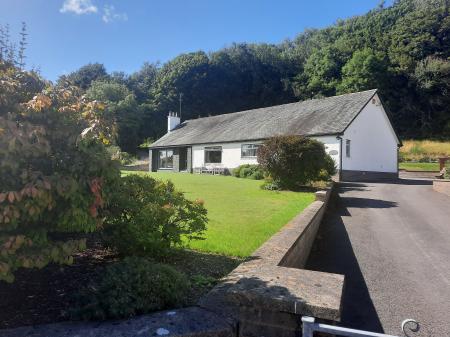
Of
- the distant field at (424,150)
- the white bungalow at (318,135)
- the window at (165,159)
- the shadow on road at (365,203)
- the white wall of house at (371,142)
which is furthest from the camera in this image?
the distant field at (424,150)

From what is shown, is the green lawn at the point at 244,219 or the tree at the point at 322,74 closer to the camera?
the green lawn at the point at 244,219

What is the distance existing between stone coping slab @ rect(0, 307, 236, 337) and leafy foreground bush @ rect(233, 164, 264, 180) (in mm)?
21870

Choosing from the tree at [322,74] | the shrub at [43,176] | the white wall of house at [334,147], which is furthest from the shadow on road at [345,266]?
the tree at [322,74]

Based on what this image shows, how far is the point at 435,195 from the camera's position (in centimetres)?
1680

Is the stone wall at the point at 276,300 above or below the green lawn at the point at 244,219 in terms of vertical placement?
above

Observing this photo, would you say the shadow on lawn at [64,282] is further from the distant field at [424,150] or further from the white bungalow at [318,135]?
the distant field at [424,150]

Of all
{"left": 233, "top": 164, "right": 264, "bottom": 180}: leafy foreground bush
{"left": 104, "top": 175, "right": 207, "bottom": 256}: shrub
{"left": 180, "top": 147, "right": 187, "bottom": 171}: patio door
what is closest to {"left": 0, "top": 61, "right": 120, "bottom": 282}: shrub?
{"left": 104, "top": 175, "right": 207, "bottom": 256}: shrub

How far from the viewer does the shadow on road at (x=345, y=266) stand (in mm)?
4530

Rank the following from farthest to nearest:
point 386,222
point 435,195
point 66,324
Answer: point 435,195
point 386,222
point 66,324

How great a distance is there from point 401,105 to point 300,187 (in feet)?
148

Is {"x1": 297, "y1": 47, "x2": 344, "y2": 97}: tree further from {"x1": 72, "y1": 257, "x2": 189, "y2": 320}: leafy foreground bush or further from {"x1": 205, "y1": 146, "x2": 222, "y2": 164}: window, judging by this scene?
{"x1": 72, "y1": 257, "x2": 189, "y2": 320}: leafy foreground bush

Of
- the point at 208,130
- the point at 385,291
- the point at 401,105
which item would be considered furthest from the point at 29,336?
the point at 401,105

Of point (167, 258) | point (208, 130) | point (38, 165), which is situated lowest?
point (167, 258)

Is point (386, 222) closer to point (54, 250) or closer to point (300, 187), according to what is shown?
point (300, 187)
